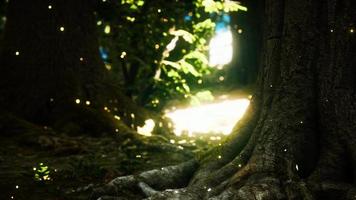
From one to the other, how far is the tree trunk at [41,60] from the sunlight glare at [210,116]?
13.4 feet

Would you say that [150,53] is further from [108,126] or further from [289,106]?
[289,106]

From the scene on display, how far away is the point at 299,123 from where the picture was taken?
4535 millimetres

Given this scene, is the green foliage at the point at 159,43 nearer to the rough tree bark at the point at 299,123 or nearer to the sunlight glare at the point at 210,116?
the sunlight glare at the point at 210,116

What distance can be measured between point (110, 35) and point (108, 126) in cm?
377

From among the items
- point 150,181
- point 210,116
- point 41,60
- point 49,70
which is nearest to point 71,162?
point 150,181

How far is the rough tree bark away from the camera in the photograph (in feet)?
13.9

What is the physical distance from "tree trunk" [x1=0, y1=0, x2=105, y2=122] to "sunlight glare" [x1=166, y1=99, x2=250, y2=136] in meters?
4.10

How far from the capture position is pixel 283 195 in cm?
→ 399

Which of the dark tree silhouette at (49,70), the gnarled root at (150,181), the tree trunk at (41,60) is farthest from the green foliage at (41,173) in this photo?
the tree trunk at (41,60)

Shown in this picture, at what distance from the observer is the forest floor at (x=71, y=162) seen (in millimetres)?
5156

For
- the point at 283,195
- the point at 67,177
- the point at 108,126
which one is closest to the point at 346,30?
the point at 283,195

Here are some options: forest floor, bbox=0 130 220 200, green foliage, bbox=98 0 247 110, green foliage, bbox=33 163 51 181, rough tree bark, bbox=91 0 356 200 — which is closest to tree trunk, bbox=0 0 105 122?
forest floor, bbox=0 130 220 200

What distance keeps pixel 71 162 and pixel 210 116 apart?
8.71 metres

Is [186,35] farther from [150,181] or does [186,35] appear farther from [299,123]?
[299,123]
